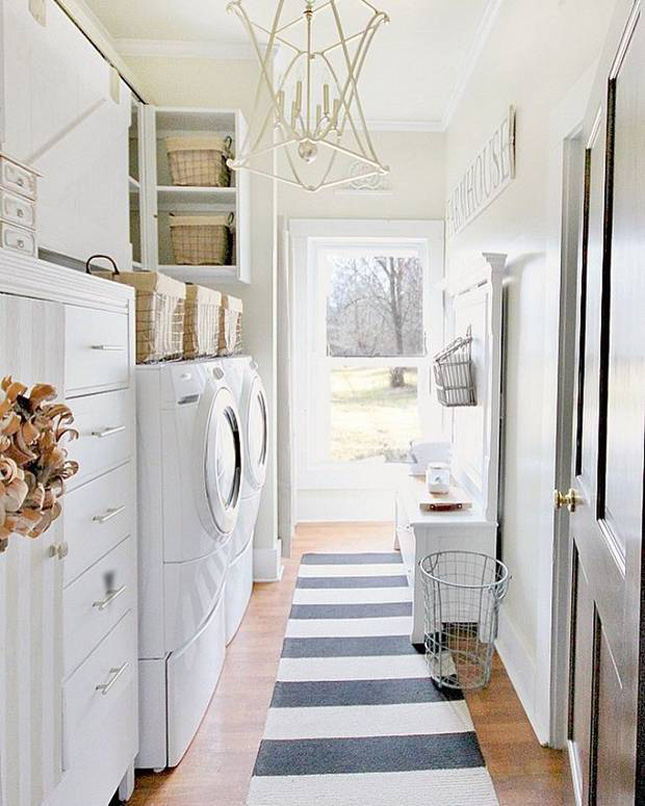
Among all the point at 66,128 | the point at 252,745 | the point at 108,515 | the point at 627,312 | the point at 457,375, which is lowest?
the point at 252,745

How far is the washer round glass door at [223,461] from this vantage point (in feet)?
6.79

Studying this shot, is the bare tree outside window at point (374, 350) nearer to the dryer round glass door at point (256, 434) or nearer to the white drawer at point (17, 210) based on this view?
the dryer round glass door at point (256, 434)

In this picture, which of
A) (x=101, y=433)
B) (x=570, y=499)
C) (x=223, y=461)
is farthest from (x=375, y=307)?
(x=101, y=433)

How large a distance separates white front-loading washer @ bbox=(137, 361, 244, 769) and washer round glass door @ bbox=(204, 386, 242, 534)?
11 millimetres

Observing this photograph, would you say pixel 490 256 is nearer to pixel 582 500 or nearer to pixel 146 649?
pixel 582 500

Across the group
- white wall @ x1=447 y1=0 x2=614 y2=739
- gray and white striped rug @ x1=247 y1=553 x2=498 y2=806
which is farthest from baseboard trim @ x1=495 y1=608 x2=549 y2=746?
gray and white striped rug @ x1=247 y1=553 x2=498 y2=806

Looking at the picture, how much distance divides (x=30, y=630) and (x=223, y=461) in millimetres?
1103

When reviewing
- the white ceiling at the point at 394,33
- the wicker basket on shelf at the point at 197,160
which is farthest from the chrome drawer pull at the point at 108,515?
the white ceiling at the point at 394,33

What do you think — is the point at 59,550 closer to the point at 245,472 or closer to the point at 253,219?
the point at 245,472

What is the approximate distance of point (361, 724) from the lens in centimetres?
215

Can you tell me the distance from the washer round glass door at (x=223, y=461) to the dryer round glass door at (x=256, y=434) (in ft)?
0.64

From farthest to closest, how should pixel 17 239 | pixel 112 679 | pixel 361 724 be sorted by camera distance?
1. pixel 361 724
2. pixel 112 679
3. pixel 17 239

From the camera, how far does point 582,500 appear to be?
1.46m

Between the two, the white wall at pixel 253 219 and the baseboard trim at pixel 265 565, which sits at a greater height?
the white wall at pixel 253 219
